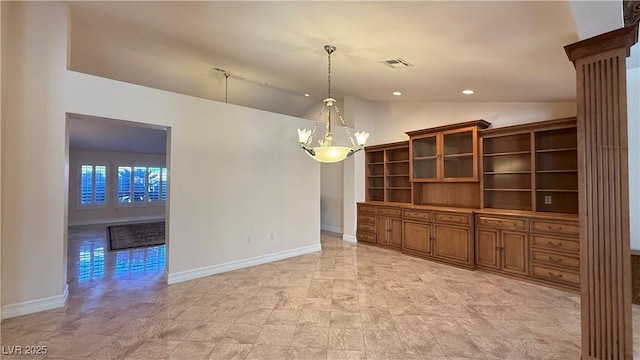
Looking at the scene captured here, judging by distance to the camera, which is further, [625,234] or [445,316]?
[445,316]

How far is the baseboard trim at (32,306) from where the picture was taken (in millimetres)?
2869

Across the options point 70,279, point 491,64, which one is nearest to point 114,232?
point 70,279

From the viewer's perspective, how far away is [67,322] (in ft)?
9.21

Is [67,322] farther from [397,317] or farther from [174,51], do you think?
[174,51]

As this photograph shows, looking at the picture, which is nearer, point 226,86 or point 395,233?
point 395,233

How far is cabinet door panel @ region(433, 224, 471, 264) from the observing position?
454 centimetres

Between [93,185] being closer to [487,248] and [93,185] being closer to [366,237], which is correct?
[366,237]

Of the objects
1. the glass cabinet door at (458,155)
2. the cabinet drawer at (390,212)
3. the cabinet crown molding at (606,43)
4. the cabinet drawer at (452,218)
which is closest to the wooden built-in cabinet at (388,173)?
the cabinet drawer at (390,212)

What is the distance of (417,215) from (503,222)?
4.60 feet

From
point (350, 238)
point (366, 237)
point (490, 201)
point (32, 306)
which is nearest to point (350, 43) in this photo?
point (490, 201)

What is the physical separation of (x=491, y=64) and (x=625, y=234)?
2.28 metres

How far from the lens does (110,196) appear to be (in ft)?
31.2

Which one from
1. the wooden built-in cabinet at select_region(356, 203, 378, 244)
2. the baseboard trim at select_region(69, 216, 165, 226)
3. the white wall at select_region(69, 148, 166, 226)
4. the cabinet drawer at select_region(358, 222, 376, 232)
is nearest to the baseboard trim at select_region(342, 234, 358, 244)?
the wooden built-in cabinet at select_region(356, 203, 378, 244)

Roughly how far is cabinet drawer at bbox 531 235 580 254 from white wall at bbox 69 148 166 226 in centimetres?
1123
